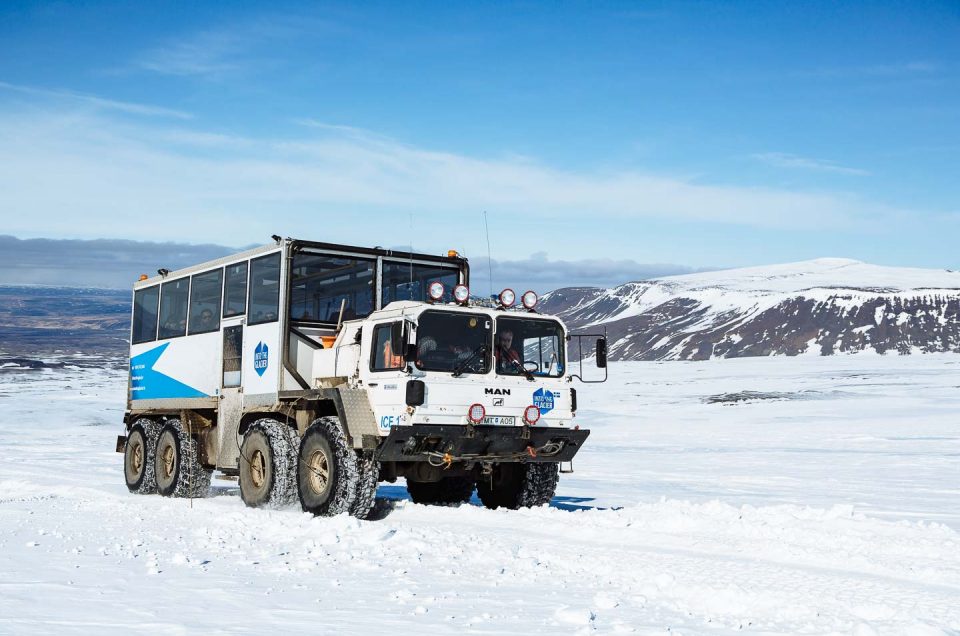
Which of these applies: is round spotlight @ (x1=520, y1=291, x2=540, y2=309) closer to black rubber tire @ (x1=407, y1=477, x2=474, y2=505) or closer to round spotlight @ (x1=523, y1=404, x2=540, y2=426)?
round spotlight @ (x1=523, y1=404, x2=540, y2=426)

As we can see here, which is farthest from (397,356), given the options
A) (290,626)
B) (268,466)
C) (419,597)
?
(290,626)

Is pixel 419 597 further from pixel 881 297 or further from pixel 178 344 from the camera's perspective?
pixel 881 297

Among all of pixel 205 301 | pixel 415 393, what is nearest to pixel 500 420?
pixel 415 393

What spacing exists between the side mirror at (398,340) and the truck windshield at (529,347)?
134 centimetres

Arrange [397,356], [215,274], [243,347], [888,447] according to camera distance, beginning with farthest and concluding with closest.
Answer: [888,447] → [215,274] → [243,347] → [397,356]

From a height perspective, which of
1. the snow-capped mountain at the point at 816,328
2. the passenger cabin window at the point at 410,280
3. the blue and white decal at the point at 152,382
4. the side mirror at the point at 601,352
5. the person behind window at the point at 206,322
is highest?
the snow-capped mountain at the point at 816,328

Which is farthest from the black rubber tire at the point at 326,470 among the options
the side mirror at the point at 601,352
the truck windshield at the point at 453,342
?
the side mirror at the point at 601,352

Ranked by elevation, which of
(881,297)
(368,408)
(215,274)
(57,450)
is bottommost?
(57,450)

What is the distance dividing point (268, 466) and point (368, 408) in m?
2.19

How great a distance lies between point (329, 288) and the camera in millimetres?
13266

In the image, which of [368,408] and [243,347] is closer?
[368,408]

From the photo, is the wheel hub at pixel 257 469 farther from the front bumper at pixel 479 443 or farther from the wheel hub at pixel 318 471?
the front bumper at pixel 479 443

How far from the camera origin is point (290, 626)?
20.9 ft

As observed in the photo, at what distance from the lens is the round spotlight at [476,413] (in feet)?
37.8
